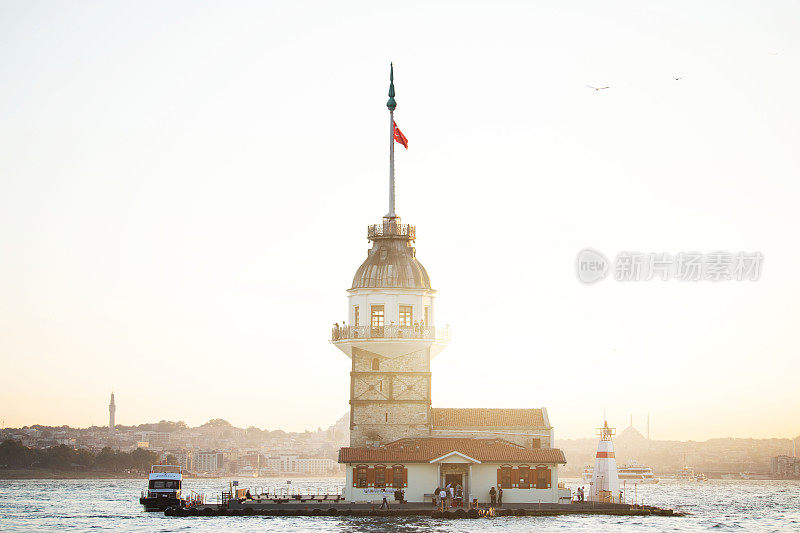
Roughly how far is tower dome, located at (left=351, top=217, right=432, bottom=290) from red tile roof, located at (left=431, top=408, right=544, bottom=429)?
7.98 meters

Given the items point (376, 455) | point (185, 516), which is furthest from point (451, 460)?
point (185, 516)

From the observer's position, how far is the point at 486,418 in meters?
72.6

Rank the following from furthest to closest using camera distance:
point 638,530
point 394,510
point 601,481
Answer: point 601,481
point 394,510
point 638,530

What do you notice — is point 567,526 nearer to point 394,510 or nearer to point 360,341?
point 394,510

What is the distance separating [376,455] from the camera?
6750 cm

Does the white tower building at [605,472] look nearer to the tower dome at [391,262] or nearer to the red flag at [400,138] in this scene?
the tower dome at [391,262]

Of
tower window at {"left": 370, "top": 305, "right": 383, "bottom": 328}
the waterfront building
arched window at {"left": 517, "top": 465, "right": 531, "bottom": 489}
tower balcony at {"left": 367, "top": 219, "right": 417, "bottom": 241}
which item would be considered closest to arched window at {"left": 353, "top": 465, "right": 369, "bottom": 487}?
the waterfront building

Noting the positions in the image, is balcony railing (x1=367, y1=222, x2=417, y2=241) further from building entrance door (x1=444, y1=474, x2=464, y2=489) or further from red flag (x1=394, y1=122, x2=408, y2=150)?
building entrance door (x1=444, y1=474, x2=464, y2=489)

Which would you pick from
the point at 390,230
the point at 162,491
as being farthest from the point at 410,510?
the point at 162,491

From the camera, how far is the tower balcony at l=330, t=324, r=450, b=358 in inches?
2793

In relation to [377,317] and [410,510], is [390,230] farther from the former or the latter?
[410,510]

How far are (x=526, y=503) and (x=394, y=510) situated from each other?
8.32 m

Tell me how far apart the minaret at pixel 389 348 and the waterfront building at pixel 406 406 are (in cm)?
6

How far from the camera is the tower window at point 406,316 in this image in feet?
236
